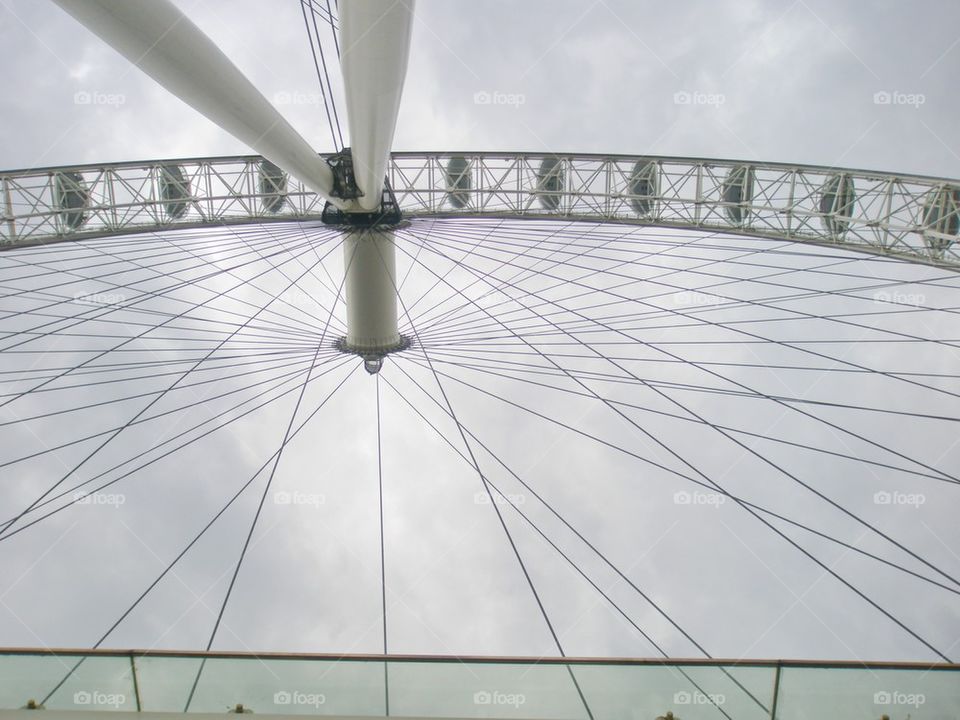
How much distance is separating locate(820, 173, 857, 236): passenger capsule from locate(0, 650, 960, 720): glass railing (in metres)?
13.4

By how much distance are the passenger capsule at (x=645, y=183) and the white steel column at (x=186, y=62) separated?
12788mm

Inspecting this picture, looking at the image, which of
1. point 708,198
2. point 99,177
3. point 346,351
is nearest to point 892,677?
point 346,351

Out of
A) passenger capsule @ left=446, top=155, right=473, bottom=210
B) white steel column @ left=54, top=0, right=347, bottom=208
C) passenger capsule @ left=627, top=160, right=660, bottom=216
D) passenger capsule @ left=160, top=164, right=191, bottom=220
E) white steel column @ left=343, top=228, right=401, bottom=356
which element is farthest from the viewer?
passenger capsule @ left=446, top=155, right=473, bottom=210

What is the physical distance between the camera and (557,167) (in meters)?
18.4

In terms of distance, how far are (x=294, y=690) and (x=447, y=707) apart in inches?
55.0

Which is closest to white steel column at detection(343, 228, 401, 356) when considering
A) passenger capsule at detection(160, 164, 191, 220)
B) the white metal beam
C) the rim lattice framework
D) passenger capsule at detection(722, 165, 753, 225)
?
the rim lattice framework

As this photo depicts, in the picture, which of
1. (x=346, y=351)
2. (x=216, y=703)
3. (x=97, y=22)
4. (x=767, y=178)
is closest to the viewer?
(x=97, y=22)

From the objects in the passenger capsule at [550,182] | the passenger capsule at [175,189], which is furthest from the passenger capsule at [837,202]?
the passenger capsule at [175,189]

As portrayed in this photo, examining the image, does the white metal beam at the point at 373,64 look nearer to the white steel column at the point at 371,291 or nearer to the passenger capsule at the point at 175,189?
the white steel column at the point at 371,291

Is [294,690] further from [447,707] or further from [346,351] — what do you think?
[346,351]

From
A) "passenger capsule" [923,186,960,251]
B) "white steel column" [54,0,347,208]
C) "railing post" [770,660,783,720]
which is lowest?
"railing post" [770,660,783,720]

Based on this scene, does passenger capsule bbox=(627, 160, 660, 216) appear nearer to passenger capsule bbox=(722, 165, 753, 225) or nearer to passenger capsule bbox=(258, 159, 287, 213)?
Answer: passenger capsule bbox=(722, 165, 753, 225)

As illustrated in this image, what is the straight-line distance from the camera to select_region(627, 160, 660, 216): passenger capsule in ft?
58.8

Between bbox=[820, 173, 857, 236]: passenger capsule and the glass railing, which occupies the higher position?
bbox=[820, 173, 857, 236]: passenger capsule
